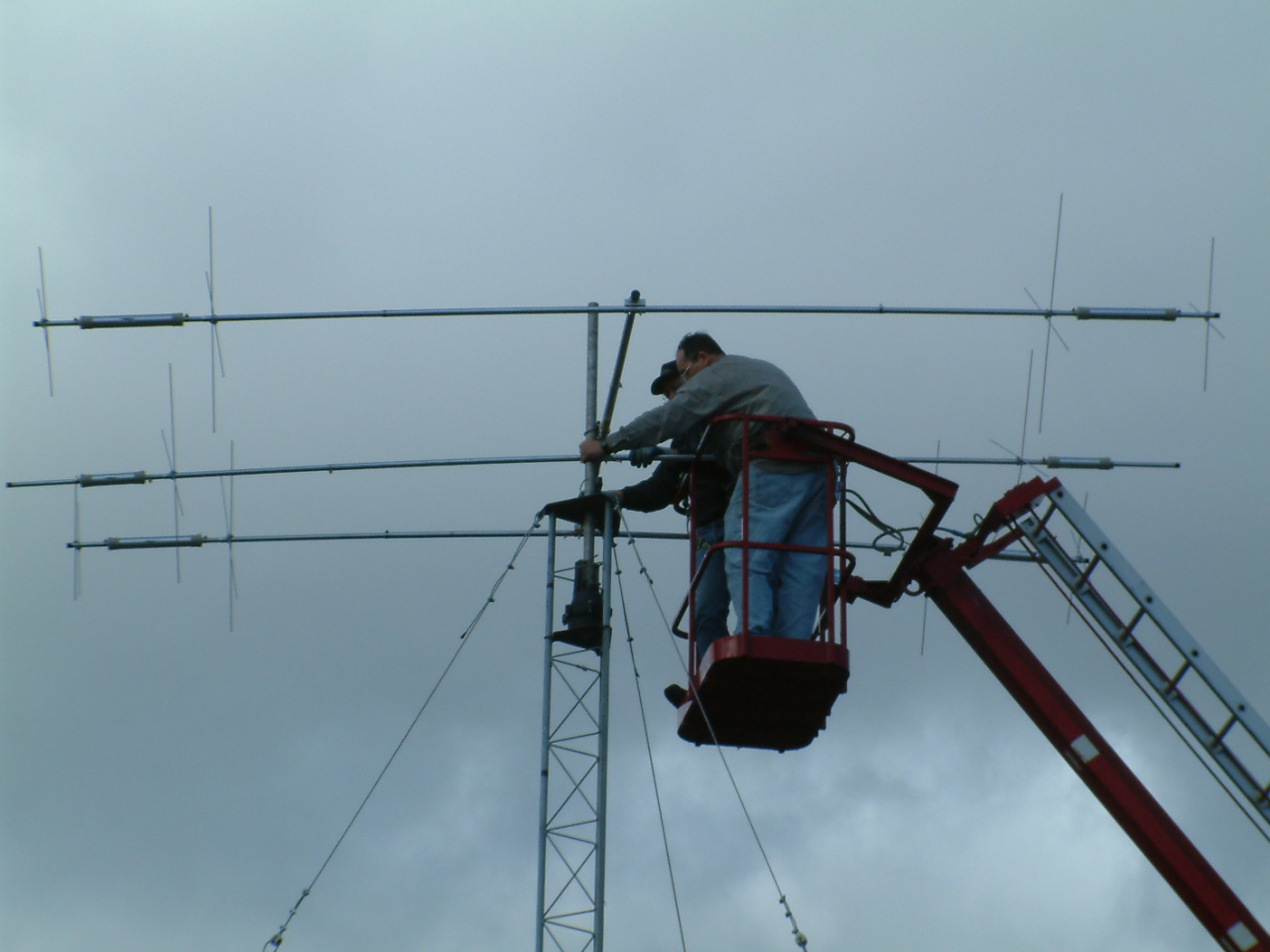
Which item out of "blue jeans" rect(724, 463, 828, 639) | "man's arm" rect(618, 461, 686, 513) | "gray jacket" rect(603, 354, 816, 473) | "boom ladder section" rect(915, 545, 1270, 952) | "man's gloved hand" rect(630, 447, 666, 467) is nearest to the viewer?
"boom ladder section" rect(915, 545, 1270, 952)

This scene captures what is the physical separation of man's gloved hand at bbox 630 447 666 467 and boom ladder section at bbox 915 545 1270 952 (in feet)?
6.78

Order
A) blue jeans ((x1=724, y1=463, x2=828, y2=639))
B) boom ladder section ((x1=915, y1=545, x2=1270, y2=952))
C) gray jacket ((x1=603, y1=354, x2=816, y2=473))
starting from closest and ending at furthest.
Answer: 1. boom ladder section ((x1=915, y1=545, x2=1270, y2=952))
2. blue jeans ((x1=724, y1=463, x2=828, y2=639))
3. gray jacket ((x1=603, y1=354, x2=816, y2=473))

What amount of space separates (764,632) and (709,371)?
2090mm

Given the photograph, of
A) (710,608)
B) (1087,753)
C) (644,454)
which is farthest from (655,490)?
(1087,753)

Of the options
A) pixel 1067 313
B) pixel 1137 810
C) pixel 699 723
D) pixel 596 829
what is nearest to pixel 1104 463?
pixel 1067 313

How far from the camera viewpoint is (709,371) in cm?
1276

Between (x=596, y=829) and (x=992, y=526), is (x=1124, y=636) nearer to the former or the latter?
(x=992, y=526)

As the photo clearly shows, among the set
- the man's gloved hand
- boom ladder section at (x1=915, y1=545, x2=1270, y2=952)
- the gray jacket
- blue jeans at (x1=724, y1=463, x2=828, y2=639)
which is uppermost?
the gray jacket

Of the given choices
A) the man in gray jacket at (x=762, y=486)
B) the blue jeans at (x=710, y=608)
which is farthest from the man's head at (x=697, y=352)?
the blue jeans at (x=710, y=608)

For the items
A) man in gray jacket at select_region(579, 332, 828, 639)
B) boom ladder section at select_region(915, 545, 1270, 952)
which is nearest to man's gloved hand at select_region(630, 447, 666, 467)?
man in gray jacket at select_region(579, 332, 828, 639)

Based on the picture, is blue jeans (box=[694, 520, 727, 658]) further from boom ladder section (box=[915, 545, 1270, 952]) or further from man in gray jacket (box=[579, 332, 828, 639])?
boom ladder section (box=[915, 545, 1270, 952])

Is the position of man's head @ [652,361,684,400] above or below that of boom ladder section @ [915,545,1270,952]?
above

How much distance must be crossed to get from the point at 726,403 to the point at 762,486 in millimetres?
767

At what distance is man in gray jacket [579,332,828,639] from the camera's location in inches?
468
